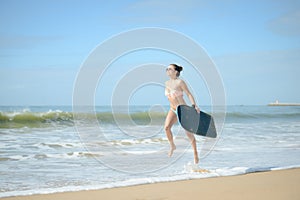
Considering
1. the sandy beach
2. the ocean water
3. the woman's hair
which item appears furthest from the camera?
the woman's hair

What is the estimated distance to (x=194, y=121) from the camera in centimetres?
593

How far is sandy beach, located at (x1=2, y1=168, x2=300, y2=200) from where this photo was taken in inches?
160

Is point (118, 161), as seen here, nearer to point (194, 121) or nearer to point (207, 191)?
point (194, 121)

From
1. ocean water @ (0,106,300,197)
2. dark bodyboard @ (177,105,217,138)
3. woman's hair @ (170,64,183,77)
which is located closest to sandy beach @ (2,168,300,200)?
ocean water @ (0,106,300,197)

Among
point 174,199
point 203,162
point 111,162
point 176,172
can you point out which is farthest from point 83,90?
point 174,199

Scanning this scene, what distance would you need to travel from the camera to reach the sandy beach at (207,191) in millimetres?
4066

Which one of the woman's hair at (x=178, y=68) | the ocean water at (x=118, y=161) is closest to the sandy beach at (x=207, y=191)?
the ocean water at (x=118, y=161)

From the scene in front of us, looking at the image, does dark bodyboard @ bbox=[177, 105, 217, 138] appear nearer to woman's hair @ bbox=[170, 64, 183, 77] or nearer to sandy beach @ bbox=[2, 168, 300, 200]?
woman's hair @ bbox=[170, 64, 183, 77]

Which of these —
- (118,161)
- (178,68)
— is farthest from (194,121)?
(118,161)

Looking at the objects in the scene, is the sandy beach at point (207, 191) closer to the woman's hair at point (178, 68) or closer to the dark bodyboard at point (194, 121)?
the dark bodyboard at point (194, 121)

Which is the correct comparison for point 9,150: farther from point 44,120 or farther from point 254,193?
point 44,120

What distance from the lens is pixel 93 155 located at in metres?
7.45

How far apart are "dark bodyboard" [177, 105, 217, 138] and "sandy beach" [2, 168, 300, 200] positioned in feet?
3.50

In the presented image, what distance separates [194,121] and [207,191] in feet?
5.81
